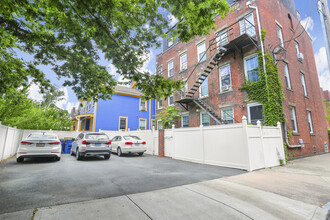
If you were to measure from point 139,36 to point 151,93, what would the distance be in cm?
231

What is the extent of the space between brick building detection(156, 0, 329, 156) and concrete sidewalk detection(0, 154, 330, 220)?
23.9 ft

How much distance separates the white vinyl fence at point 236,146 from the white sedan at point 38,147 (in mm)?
7338

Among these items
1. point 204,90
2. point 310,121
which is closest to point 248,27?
point 204,90

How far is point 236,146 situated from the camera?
7410 millimetres

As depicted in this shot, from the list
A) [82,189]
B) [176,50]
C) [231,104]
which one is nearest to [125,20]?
[82,189]

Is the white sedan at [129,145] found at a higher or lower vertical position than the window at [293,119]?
lower

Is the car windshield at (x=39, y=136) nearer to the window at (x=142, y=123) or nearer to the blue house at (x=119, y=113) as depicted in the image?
the blue house at (x=119, y=113)

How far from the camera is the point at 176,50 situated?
17750 mm

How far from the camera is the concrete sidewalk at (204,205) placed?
2.78m

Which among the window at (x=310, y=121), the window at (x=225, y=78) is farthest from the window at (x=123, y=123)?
the window at (x=310, y=121)

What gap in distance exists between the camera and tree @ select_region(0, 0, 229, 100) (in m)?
4.43

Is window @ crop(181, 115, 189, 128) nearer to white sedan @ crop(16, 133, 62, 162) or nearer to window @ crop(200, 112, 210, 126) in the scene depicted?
window @ crop(200, 112, 210, 126)

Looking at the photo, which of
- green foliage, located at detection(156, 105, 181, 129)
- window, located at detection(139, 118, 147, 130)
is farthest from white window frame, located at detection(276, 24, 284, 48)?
window, located at detection(139, 118, 147, 130)

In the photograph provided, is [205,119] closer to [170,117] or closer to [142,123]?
[170,117]
